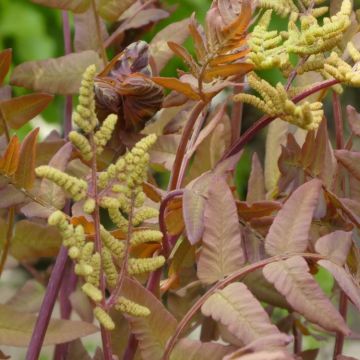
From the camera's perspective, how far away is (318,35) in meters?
0.42

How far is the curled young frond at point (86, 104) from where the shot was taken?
0.37m

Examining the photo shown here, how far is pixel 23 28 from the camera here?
2645 mm

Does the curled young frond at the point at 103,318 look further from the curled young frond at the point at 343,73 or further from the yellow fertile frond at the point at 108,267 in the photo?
the curled young frond at the point at 343,73

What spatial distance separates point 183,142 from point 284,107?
0.26 feet

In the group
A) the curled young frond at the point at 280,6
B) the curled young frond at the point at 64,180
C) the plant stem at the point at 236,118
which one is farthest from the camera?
the plant stem at the point at 236,118

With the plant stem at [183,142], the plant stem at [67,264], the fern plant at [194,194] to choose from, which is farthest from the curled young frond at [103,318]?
the plant stem at [67,264]

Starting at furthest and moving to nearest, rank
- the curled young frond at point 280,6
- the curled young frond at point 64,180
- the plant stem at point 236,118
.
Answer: the plant stem at point 236,118 → the curled young frond at point 280,6 → the curled young frond at point 64,180

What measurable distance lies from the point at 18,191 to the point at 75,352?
0.16 m

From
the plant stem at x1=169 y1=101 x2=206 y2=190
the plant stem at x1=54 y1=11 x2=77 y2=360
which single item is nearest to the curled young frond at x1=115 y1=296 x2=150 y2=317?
the plant stem at x1=169 y1=101 x2=206 y2=190

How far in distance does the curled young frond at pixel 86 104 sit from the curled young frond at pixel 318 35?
110mm

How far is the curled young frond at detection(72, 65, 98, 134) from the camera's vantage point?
0.37 metres

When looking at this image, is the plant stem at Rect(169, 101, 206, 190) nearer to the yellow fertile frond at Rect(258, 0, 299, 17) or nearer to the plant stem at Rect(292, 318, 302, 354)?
the yellow fertile frond at Rect(258, 0, 299, 17)

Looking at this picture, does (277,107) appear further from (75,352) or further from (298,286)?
(75,352)

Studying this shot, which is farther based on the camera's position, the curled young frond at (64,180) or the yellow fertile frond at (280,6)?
the yellow fertile frond at (280,6)
